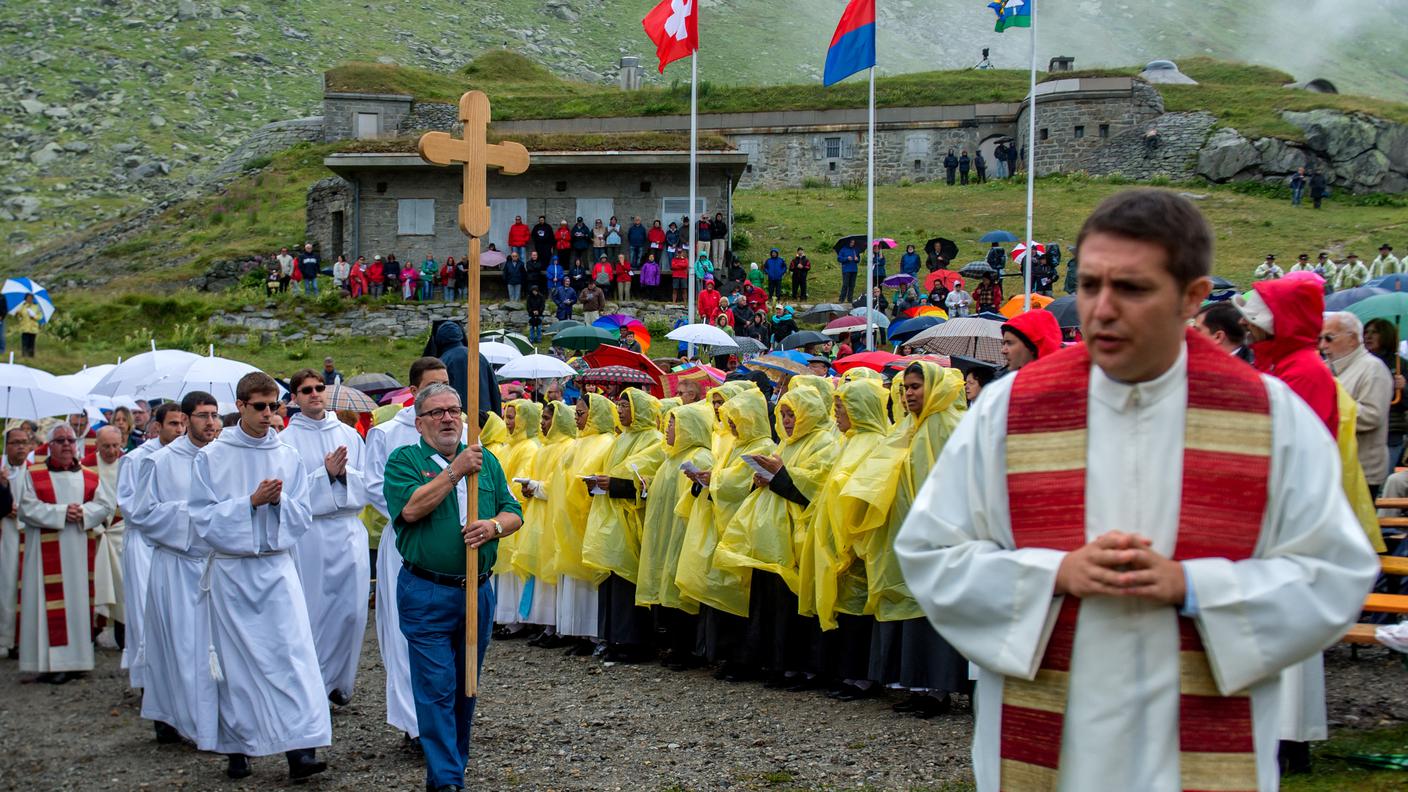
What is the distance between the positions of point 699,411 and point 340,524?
2.83 meters

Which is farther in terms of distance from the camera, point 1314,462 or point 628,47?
point 628,47

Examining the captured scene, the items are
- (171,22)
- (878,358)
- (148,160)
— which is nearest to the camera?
(878,358)

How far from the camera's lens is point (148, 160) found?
→ 7144cm

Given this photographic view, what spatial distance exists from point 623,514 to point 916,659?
3.23 m

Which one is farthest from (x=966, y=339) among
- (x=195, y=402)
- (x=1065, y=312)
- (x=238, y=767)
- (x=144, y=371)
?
(x=238, y=767)

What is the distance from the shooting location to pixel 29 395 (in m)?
14.0

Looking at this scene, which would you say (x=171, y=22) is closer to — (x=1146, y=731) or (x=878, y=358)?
(x=878, y=358)

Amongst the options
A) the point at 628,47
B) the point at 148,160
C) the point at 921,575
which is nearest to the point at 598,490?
the point at 921,575

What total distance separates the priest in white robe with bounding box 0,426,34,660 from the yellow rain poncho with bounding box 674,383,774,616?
20.3 ft

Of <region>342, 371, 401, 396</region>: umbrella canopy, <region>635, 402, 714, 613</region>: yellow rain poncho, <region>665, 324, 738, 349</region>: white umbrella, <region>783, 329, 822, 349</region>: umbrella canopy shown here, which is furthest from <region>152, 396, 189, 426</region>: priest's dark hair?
<region>783, 329, 822, 349</region>: umbrella canopy

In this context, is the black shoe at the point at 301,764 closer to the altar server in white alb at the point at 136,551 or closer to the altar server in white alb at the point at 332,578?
the altar server in white alb at the point at 332,578

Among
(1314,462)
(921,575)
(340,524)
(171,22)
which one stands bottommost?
(340,524)

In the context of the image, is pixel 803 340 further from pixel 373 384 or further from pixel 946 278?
pixel 946 278

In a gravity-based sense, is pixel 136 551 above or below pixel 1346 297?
below
